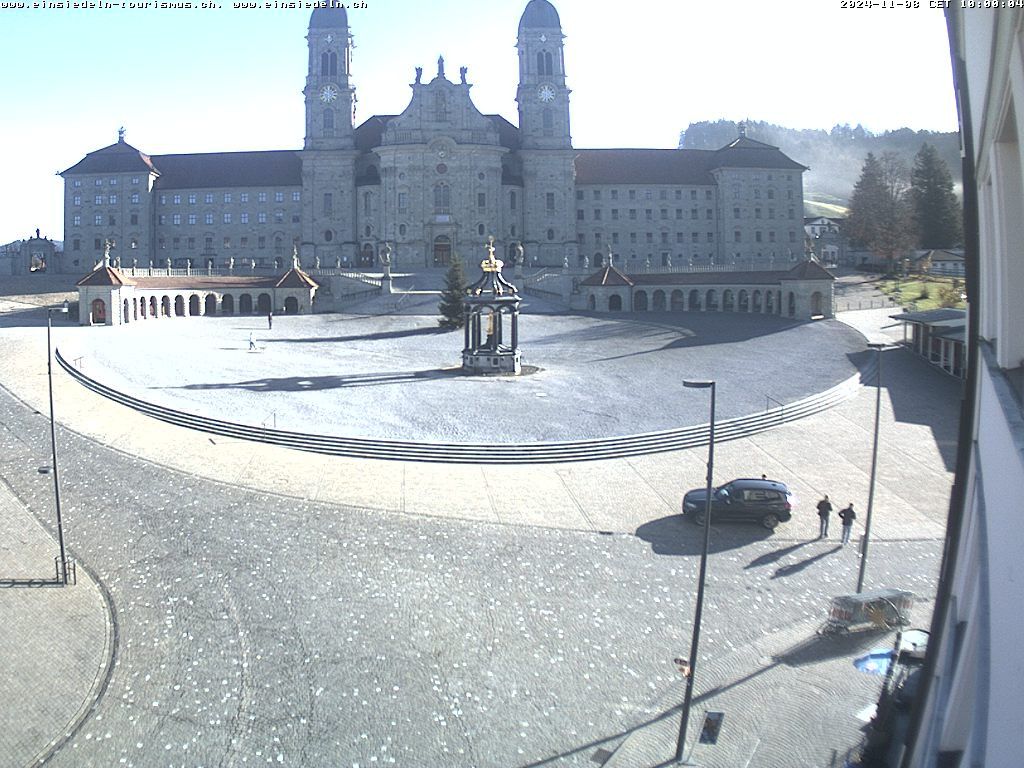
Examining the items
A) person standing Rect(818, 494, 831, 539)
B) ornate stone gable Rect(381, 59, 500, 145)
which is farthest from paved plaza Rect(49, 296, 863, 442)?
ornate stone gable Rect(381, 59, 500, 145)

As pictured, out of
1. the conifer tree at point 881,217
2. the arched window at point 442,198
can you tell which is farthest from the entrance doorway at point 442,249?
the conifer tree at point 881,217

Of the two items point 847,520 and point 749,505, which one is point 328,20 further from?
point 847,520

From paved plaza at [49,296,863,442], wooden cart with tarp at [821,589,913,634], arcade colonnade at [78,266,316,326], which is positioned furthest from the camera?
arcade colonnade at [78,266,316,326]

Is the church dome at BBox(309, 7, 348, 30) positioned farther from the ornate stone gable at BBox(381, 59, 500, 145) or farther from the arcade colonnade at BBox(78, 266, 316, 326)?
the arcade colonnade at BBox(78, 266, 316, 326)

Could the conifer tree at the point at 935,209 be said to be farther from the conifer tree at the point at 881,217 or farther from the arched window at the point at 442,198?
the arched window at the point at 442,198

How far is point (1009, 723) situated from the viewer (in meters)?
5.21

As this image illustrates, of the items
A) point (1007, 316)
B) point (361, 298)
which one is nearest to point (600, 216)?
point (361, 298)

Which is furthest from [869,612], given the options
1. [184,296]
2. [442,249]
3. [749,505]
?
[442,249]

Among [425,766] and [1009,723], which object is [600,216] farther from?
[1009,723]

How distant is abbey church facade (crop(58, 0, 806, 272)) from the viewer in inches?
3794

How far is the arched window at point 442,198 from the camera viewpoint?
9656cm

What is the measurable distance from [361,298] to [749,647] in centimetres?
6495

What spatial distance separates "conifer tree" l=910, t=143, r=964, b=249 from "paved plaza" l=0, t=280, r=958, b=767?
67420 millimetres

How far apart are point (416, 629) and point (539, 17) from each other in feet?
311
